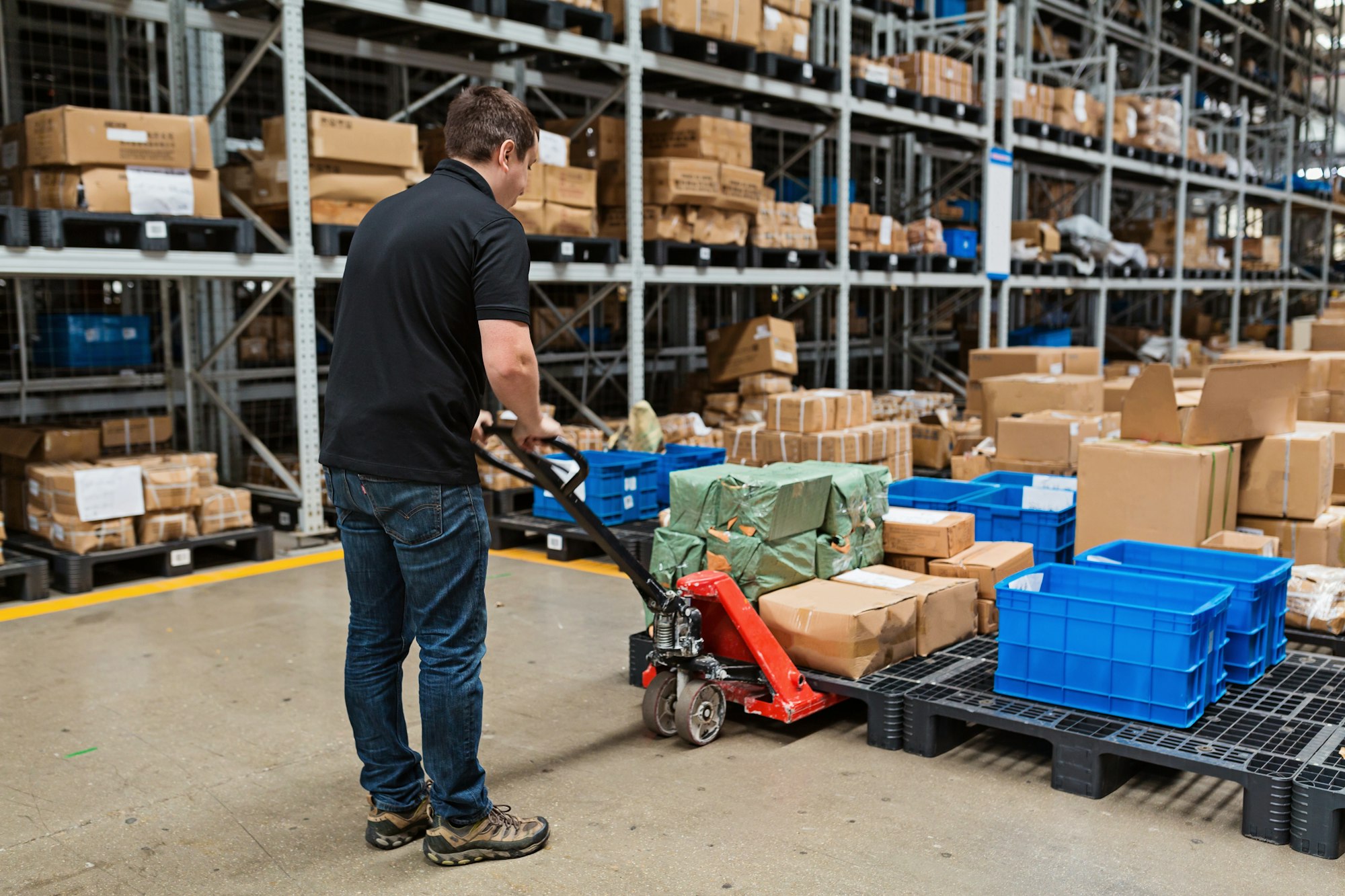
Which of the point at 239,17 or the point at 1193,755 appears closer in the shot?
the point at 1193,755

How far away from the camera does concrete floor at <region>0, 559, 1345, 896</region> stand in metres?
2.96

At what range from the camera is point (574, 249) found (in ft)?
27.9

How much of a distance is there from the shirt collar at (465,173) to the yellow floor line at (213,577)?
2.91 m

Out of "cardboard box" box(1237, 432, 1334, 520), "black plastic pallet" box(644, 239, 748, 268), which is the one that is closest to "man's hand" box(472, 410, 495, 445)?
"cardboard box" box(1237, 432, 1334, 520)

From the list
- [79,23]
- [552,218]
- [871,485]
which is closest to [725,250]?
[552,218]

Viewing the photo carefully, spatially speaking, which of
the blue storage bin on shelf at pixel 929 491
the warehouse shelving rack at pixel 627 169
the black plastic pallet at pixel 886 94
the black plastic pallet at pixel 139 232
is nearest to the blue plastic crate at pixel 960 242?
the warehouse shelving rack at pixel 627 169

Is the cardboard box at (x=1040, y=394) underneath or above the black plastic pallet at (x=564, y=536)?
above

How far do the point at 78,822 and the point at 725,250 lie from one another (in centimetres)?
720

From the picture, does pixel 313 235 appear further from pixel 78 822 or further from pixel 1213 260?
pixel 1213 260

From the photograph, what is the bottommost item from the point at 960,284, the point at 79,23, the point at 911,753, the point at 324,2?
the point at 911,753

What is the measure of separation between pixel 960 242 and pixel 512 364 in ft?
35.7

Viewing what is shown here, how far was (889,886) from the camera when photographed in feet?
9.48

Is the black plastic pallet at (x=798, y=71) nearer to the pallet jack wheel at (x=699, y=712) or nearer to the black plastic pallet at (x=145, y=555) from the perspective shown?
the black plastic pallet at (x=145, y=555)

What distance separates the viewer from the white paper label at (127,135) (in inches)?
244
